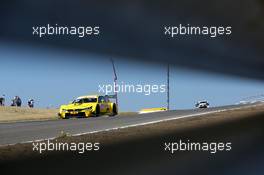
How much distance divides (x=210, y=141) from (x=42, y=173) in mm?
6959

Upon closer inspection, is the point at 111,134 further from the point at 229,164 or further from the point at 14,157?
the point at 229,164

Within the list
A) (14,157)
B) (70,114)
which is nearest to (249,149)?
(14,157)

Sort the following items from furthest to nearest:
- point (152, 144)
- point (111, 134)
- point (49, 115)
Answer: point (49, 115) < point (111, 134) < point (152, 144)

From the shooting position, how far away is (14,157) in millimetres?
11602

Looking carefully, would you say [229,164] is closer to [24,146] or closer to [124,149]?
[124,149]

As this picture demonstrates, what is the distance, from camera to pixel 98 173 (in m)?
9.11

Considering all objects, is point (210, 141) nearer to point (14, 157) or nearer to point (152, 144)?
point (152, 144)

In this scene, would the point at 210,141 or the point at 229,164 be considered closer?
the point at 229,164

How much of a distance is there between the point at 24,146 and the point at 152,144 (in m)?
3.37

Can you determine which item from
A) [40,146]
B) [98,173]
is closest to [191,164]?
[98,173]

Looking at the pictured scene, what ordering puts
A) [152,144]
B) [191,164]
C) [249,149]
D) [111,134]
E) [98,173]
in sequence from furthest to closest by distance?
[111,134] → [152,144] → [249,149] → [191,164] → [98,173]

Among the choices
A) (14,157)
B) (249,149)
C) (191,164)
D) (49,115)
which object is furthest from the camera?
(49,115)

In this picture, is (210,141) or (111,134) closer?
(210,141)

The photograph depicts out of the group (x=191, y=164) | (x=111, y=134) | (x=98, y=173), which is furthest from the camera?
(x=111, y=134)
